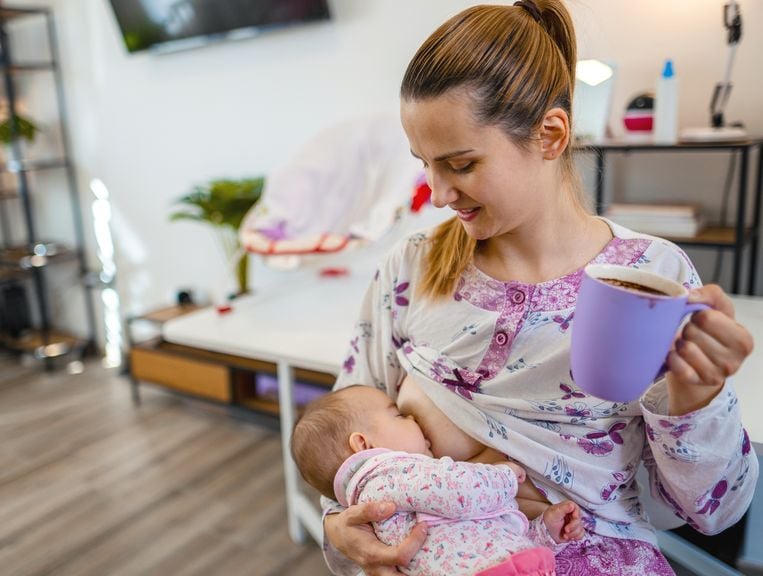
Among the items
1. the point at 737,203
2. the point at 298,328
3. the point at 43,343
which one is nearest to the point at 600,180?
the point at 737,203

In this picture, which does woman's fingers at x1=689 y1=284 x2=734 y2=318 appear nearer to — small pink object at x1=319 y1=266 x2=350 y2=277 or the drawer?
small pink object at x1=319 y1=266 x2=350 y2=277

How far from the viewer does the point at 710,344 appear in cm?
68

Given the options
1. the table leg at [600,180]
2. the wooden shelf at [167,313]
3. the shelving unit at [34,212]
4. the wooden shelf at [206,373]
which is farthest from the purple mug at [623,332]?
the shelving unit at [34,212]

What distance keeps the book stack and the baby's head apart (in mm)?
1097

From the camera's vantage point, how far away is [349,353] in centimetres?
117

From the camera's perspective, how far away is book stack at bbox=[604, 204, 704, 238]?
1815 mm

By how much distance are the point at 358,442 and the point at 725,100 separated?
1.49m

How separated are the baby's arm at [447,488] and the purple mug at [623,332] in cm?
24

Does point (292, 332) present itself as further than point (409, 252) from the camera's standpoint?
Yes

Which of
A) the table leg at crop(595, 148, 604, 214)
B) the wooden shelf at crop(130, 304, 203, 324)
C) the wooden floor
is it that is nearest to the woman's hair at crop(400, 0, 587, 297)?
the table leg at crop(595, 148, 604, 214)

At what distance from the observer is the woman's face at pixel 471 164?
84 centimetres

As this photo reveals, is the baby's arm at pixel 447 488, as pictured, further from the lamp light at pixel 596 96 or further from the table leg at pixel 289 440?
the lamp light at pixel 596 96

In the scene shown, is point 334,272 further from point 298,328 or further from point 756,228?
point 756,228

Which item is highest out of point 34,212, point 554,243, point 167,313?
point 554,243
